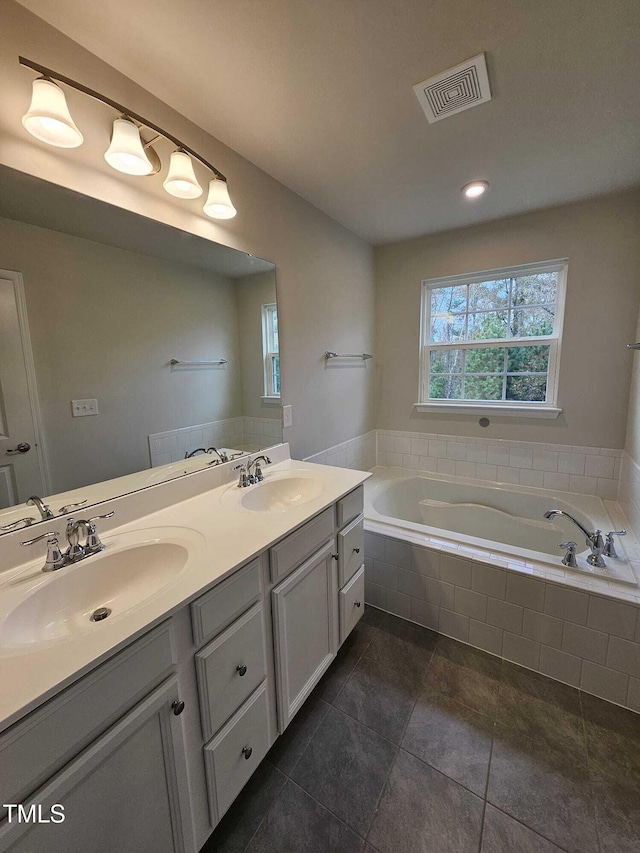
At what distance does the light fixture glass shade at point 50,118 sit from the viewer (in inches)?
35.4

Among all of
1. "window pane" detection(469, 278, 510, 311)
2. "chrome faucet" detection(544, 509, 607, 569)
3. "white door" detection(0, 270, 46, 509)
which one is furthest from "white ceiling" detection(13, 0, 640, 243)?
"chrome faucet" detection(544, 509, 607, 569)

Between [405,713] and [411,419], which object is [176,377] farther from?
[411,419]

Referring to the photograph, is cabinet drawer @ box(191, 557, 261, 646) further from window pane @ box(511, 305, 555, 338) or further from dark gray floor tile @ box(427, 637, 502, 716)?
window pane @ box(511, 305, 555, 338)

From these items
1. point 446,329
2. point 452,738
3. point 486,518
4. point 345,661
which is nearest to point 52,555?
point 345,661

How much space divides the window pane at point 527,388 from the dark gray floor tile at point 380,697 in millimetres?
1999

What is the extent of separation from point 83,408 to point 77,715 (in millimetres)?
843

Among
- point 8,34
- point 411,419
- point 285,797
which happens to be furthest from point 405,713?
point 8,34

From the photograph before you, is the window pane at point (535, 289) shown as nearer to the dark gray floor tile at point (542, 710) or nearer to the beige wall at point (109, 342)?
the beige wall at point (109, 342)

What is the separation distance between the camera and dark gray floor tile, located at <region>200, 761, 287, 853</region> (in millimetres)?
1025

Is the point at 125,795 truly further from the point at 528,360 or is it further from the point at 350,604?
the point at 528,360

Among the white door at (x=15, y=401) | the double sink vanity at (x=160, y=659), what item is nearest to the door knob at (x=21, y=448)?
the white door at (x=15, y=401)

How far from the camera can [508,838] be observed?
104 cm

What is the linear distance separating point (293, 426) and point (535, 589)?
57.1 inches

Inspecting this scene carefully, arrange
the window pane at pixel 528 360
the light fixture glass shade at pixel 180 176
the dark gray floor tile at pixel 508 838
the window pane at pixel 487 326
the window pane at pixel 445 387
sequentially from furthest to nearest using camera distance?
the window pane at pixel 445 387 → the window pane at pixel 487 326 → the window pane at pixel 528 360 → the light fixture glass shade at pixel 180 176 → the dark gray floor tile at pixel 508 838
